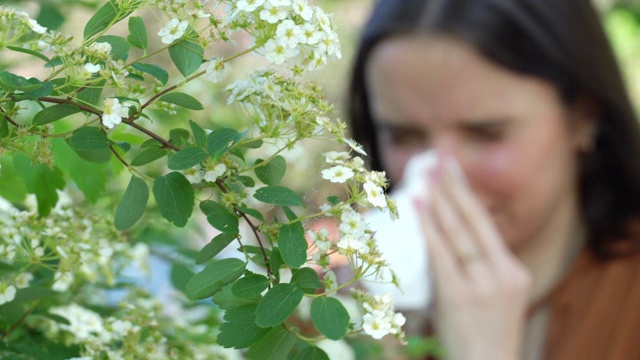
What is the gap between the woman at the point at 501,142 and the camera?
1562mm

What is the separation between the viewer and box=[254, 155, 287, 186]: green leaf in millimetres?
453

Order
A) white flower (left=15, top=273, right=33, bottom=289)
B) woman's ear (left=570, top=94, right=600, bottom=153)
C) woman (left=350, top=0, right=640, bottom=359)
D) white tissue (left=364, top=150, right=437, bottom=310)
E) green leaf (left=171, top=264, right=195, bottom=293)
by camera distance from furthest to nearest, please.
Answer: woman's ear (left=570, top=94, right=600, bottom=153) → woman (left=350, top=0, right=640, bottom=359) → white tissue (left=364, top=150, right=437, bottom=310) → green leaf (left=171, top=264, right=195, bottom=293) → white flower (left=15, top=273, right=33, bottom=289)

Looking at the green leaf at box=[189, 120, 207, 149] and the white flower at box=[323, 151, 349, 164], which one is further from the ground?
the green leaf at box=[189, 120, 207, 149]

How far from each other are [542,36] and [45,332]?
1.32 metres

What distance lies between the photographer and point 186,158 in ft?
1.35

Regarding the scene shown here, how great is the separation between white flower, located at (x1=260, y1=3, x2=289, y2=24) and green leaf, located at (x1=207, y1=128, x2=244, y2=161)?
62mm

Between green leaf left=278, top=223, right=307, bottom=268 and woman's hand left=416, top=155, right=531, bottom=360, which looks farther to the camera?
woman's hand left=416, top=155, right=531, bottom=360

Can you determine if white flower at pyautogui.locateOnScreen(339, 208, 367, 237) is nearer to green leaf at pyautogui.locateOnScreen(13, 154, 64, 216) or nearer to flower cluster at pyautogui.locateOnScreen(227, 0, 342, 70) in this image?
flower cluster at pyautogui.locateOnScreen(227, 0, 342, 70)

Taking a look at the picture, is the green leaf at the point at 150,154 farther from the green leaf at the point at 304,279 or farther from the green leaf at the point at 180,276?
the green leaf at the point at 180,276

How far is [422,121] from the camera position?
1561mm

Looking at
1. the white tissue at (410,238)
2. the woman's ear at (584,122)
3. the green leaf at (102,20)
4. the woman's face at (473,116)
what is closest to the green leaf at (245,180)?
the green leaf at (102,20)

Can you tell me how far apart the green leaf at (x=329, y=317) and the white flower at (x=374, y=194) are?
60mm

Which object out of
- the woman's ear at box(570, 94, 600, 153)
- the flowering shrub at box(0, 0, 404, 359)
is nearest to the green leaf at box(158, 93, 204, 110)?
the flowering shrub at box(0, 0, 404, 359)

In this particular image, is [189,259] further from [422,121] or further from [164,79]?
[422,121]
